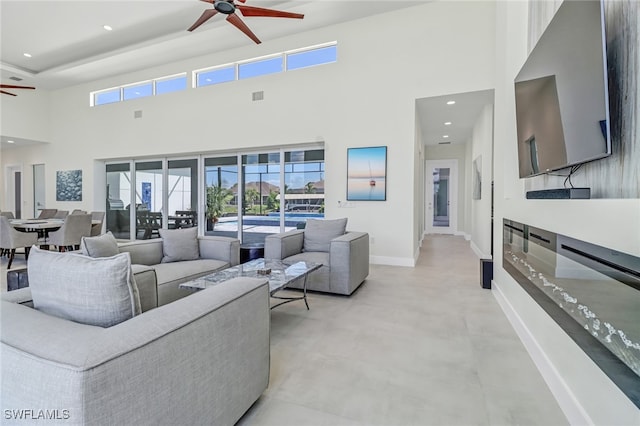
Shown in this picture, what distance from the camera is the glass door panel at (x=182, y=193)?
7629mm

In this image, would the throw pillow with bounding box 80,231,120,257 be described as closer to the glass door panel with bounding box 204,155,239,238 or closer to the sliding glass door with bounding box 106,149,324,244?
the sliding glass door with bounding box 106,149,324,244

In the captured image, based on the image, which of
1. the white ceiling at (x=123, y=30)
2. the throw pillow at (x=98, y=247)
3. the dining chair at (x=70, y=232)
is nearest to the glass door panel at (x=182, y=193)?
the dining chair at (x=70, y=232)

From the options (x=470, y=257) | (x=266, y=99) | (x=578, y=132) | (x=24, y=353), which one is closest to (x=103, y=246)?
(x=24, y=353)

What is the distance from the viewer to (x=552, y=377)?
185 centimetres

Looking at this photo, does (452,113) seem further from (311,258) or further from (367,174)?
(311,258)

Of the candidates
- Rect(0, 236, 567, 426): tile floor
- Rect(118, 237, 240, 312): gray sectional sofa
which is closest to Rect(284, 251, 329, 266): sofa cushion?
Rect(0, 236, 567, 426): tile floor

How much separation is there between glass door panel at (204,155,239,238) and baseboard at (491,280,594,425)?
586 cm

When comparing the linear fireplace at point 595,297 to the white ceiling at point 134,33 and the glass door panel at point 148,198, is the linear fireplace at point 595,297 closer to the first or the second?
the white ceiling at point 134,33

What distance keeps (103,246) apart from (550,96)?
3576 mm

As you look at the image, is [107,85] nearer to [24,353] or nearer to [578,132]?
[24,353]

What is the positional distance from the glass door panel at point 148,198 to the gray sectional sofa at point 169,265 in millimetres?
5149

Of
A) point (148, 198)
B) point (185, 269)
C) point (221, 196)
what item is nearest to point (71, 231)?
point (148, 198)

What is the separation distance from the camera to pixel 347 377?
1944 mm

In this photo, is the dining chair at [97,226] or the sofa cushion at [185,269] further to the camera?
the dining chair at [97,226]
